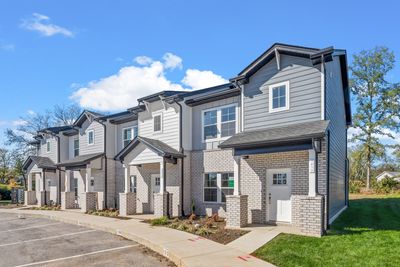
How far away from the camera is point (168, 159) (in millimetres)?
17312

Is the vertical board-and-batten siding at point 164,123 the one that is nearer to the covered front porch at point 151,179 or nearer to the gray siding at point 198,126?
the covered front porch at point 151,179

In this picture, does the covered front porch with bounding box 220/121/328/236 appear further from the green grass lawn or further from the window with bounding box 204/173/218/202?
the window with bounding box 204/173/218/202

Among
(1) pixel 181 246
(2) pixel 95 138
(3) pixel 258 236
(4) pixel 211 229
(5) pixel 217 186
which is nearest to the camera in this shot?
(1) pixel 181 246

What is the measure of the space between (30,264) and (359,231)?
1029 centimetres

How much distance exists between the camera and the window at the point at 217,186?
16.5 m

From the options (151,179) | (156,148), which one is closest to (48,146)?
(151,179)

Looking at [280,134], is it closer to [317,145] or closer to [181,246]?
[317,145]

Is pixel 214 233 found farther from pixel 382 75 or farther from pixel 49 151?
pixel 382 75

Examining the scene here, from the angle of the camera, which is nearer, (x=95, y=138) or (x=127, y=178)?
(x=127, y=178)

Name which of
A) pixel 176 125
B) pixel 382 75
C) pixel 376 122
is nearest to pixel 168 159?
pixel 176 125

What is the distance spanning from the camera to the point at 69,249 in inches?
439

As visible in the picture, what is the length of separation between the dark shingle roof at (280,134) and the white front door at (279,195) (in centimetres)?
169

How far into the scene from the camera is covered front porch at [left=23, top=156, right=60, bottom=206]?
92.6 ft

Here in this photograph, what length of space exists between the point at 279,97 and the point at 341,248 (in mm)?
6372
